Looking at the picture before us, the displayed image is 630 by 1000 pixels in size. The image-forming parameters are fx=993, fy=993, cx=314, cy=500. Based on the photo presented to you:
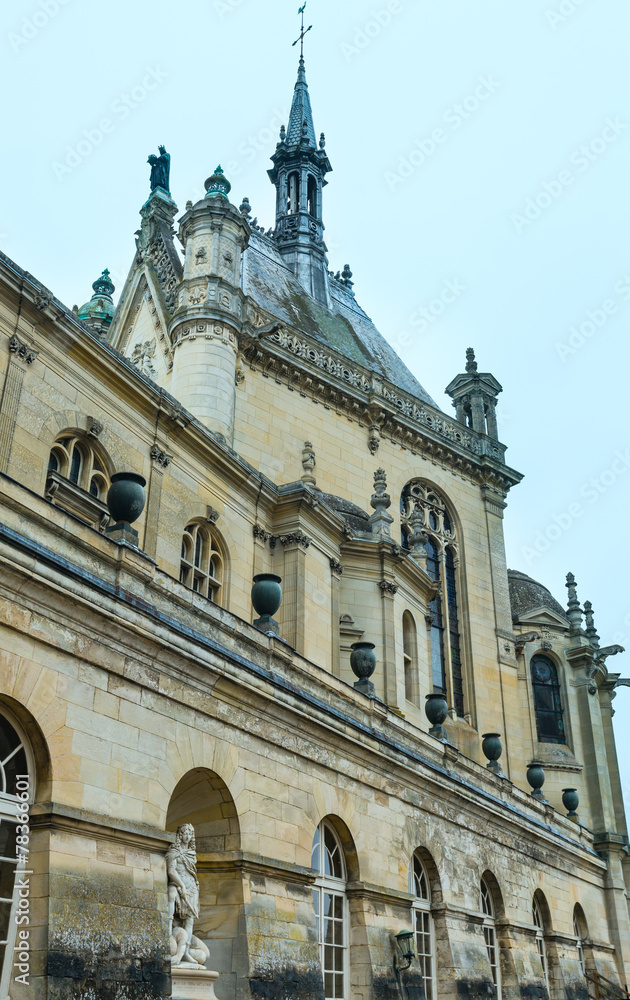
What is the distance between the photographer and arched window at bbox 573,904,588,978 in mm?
27016

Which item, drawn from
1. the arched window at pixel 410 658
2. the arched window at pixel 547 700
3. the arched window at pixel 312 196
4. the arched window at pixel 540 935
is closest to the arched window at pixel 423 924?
the arched window at pixel 540 935

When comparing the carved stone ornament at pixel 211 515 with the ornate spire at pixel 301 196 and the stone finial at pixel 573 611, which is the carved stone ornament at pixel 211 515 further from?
the ornate spire at pixel 301 196

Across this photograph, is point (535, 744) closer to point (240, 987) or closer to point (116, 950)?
point (240, 987)

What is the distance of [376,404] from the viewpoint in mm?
36250

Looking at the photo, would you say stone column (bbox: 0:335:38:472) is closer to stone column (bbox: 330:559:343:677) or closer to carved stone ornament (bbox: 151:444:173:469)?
carved stone ornament (bbox: 151:444:173:469)

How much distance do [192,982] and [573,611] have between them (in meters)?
32.9

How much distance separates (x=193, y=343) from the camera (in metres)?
29.8

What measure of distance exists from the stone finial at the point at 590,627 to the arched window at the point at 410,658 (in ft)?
49.8

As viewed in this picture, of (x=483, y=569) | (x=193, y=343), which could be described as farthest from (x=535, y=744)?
(x=193, y=343)

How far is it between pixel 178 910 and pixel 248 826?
1.87 metres

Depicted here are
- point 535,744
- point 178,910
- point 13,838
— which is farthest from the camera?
point 535,744

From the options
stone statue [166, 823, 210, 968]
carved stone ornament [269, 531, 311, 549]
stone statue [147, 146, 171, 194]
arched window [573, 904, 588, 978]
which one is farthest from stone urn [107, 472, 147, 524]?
stone statue [147, 146, 171, 194]

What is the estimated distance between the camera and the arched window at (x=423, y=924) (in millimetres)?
18672

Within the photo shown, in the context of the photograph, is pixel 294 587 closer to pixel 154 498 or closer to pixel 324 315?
pixel 154 498
